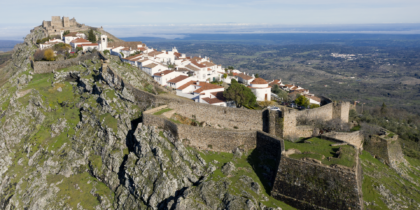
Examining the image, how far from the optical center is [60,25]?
80875mm

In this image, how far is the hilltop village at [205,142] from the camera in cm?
2233

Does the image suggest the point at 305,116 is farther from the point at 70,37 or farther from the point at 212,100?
the point at 70,37

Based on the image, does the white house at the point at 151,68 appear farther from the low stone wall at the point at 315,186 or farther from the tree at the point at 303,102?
the low stone wall at the point at 315,186

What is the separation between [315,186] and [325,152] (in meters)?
3.26

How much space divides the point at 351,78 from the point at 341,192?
160 metres

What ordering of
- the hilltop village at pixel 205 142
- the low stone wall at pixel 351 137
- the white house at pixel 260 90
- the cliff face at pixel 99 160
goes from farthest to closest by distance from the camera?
the white house at pixel 260 90, the low stone wall at pixel 351 137, the cliff face at pixel 99 160, the hilltop village at pixel 205 142

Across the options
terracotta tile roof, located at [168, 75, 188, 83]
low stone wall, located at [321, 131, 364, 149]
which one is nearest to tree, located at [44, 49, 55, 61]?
terracotta tile roof, located at [168, 75, 188, 83]

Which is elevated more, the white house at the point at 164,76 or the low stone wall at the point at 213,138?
the white house at the point at 164,76

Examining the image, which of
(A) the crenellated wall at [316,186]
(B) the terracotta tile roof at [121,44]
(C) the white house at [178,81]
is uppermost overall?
(B) the terracotta tile roof at [121,44]

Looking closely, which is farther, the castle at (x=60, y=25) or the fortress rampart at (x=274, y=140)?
the castle at (x=60, y=25)

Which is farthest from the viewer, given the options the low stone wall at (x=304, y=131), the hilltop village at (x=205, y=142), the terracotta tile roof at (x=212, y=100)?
the terracotta tile roof at (x=212, y=100)

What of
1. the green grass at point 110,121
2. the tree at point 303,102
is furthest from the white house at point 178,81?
the tree at point 303,102

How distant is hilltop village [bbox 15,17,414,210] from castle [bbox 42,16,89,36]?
3597cm

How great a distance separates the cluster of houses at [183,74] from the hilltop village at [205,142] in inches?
8.9
